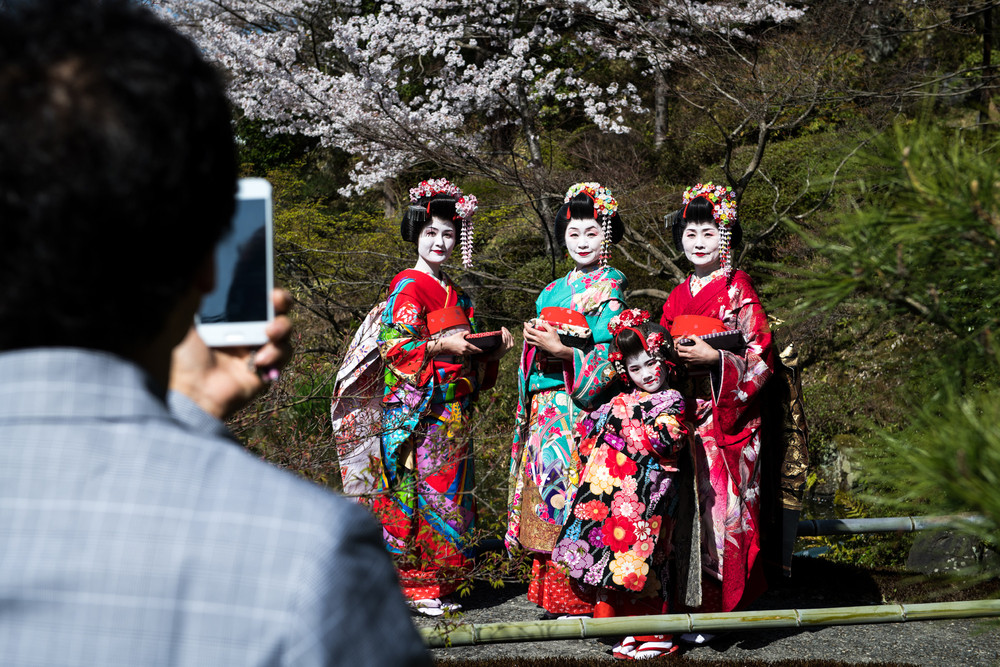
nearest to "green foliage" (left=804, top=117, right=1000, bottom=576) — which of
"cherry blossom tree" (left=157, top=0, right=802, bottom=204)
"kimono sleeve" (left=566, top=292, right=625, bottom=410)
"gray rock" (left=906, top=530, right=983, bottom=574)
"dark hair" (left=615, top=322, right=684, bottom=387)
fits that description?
"dark hair" (left=615, top=322, right=684, bottom=387)

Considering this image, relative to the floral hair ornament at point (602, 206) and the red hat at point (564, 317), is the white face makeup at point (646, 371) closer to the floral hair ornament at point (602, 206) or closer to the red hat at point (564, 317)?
the red hat at point (564, 317)

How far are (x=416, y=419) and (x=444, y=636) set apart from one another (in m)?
1.49

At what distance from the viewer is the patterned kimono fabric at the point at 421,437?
15.1ft

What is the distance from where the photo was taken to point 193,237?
2.61 ft

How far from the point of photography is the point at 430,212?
4824 mm

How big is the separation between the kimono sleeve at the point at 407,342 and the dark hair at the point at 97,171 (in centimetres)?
379

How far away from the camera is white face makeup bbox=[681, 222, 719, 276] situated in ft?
Result: 14.6

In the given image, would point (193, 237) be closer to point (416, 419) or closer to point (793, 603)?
point (416, 419)

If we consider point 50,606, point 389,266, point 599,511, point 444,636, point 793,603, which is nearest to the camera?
point 50,606

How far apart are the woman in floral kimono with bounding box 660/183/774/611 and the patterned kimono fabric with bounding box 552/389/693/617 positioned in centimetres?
22

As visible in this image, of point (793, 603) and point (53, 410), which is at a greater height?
point (53, 410)

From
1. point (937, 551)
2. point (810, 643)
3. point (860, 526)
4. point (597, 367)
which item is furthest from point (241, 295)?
point (937, 551)

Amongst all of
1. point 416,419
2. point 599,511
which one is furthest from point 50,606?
point 416,419

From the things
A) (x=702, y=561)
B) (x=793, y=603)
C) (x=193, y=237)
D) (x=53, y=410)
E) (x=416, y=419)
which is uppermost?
(x=193, y=237)
